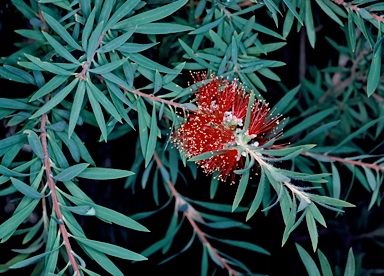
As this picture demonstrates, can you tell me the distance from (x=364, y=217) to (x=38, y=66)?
3.07 ft

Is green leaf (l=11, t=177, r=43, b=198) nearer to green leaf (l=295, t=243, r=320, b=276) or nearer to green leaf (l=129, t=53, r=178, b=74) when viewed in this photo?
green leaf (l=129, t=53, r=178, b=74)

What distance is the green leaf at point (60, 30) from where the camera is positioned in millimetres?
788

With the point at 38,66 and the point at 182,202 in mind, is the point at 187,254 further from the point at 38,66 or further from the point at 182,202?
the point at 38,66

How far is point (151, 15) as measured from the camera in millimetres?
832

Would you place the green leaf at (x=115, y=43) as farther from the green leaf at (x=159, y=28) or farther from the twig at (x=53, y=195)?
the twig at (x=53, y=195)

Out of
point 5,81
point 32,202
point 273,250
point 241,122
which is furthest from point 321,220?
point 5,81

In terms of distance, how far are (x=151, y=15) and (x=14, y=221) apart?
0.43 meters

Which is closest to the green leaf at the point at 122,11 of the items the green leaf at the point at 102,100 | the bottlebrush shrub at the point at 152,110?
the bottlebrush shrub at the point at 152,110

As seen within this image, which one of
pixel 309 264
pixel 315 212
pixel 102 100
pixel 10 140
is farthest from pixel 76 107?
pixel 309 264

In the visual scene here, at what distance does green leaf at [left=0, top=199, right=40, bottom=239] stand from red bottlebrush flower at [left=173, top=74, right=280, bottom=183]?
29cm

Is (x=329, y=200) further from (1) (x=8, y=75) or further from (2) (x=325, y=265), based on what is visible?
(1) (x=8, y=75)

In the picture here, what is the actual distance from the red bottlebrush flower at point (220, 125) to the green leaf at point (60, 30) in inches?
9.3

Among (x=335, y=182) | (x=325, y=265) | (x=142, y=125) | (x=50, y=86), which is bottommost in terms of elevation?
(x=325, y=265)

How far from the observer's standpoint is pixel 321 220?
2.51 feet
